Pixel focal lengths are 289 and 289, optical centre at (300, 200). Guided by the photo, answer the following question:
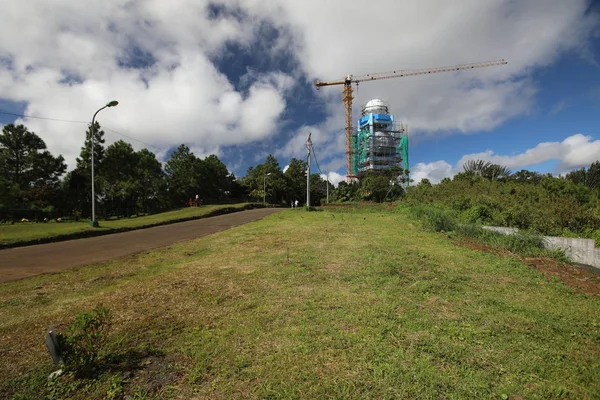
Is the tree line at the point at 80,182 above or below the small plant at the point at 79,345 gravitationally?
above

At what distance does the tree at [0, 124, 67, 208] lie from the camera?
31906 mm

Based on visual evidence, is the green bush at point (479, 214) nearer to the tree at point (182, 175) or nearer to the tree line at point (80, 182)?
the tree line at point (80, 182)

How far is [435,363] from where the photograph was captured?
2857 millimetres

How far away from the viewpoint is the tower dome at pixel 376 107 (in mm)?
84688

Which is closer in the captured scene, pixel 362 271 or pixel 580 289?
pixel 580 289

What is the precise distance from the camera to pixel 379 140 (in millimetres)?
84312

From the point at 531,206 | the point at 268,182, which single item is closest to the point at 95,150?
the point at 268,182

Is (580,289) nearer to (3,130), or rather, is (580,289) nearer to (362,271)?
(362,271)

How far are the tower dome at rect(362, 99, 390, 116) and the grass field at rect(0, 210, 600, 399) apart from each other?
8485cm

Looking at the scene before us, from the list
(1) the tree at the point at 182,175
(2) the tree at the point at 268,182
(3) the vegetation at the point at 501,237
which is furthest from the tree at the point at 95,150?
(3) the vegetation at the point at 501,237

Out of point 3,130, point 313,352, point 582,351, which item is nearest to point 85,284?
point 313,352

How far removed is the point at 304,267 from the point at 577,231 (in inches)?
473

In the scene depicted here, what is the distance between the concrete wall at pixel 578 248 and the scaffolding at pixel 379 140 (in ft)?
243

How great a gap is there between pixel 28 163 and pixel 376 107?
7785cm
